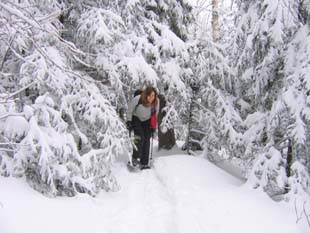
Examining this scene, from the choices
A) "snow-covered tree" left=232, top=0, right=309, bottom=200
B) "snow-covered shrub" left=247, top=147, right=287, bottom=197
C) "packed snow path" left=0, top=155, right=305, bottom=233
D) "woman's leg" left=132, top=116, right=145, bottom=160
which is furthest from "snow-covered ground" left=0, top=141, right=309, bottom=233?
"woman's leg" left=132, top=116, right=145, bottom=160

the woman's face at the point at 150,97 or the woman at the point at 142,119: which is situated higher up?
the woman's face at the point at 150,97

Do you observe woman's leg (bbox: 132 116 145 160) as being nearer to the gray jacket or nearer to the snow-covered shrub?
the gray jacket

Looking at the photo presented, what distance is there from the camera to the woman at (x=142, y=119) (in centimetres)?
966

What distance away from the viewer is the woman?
9.66 m

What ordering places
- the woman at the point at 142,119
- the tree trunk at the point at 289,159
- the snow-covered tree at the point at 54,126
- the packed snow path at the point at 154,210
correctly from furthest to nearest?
the woman at the point at 142,119 < the tree trunk at the point at 289,159 < the snow-covered tree at the point at 54,126 < the packed snow path at the point at 154,210

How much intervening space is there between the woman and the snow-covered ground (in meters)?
1.58

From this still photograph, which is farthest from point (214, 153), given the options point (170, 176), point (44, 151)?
point (44, 151)

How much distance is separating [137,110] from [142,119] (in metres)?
0.24

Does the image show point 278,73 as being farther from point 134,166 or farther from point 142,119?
point 134,166

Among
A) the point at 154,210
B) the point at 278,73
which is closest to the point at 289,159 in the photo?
the point at 278,73

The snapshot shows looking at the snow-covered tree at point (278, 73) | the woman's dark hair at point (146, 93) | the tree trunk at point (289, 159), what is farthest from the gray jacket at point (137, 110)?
the tree trunk at point (289, 159)

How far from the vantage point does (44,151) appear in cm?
641

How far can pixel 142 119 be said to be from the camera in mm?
9984

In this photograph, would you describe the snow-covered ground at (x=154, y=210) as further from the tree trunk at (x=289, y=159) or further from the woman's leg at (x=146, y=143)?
the woman's leg at (x=146, y=143)
